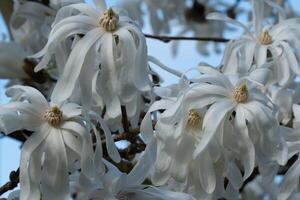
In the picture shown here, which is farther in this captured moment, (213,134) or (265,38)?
(265,38)

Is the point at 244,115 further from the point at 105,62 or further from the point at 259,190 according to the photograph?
the point at 259,190

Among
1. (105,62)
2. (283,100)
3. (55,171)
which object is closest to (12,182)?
(55,171)

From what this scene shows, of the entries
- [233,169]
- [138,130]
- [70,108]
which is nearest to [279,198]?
[233,169]

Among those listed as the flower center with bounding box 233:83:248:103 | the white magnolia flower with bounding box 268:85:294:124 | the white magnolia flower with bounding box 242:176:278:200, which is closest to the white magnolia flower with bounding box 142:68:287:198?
the flower center with bounding box 233:83:248:103

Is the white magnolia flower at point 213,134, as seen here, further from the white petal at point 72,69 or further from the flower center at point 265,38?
the flower center at point 265,38

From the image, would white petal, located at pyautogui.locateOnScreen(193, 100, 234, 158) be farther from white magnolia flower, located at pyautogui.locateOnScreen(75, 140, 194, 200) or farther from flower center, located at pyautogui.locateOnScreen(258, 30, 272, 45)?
flower center, located at pyautogui.locateOnScreen(258, 30, 272, 45)

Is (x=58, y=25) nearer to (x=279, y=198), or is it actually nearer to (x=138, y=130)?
(x=138, y=130)
